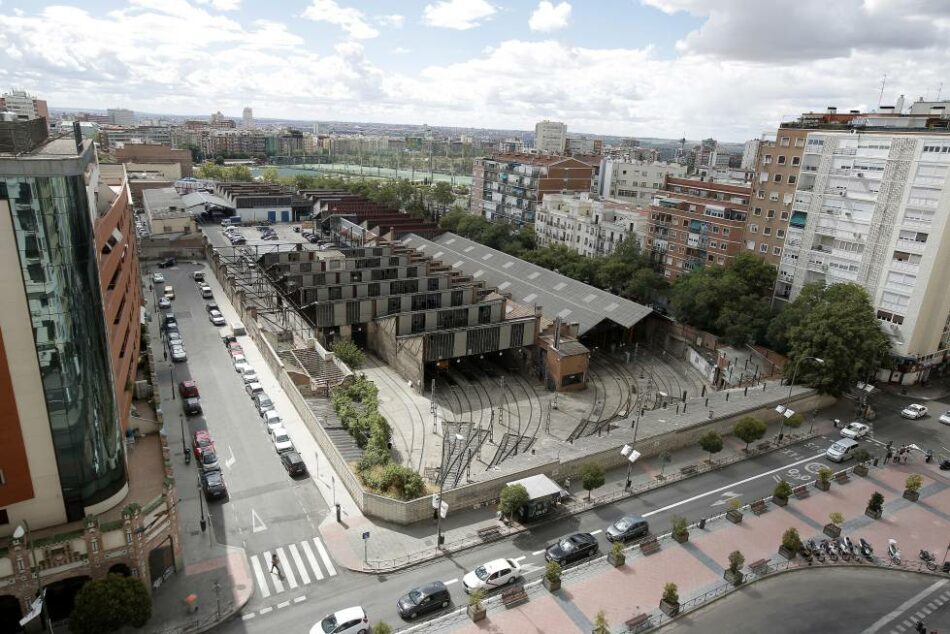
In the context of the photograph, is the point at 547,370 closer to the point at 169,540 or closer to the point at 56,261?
the point at 169,540

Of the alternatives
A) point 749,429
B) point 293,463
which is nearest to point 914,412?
point 749,429

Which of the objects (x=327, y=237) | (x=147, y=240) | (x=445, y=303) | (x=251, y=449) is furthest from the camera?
(x=327, y=237)

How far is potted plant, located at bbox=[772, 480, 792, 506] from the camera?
37906 mm

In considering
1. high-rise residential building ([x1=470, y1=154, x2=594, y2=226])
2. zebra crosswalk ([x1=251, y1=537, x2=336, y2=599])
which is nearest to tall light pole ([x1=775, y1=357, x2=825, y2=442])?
zebra crosswalk ([x1=251, y1=537, x2=336, y2=599])

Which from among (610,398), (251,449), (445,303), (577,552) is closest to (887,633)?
(577,552)

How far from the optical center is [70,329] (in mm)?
26094

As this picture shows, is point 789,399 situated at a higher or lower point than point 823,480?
higher

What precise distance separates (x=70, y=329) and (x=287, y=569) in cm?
1555

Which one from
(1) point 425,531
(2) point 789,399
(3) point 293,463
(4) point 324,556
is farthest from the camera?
(2) point 789,399

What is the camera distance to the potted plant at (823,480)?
39.9 meters

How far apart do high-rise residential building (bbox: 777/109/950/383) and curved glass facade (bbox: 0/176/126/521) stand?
61297 millimetres

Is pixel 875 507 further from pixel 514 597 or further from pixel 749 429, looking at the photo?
pixel 514 597

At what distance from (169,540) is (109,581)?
4566 millimetres

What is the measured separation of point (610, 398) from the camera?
55719mm
